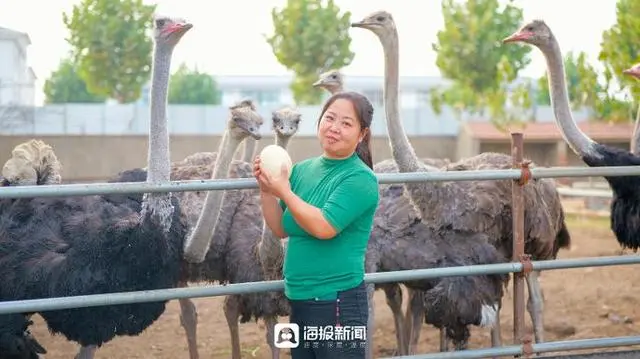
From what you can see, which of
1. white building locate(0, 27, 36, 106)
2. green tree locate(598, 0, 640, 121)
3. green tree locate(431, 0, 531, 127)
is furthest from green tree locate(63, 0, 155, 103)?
green tree locate(598, 0, 640, 121)

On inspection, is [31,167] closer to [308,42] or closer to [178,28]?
[178,28]

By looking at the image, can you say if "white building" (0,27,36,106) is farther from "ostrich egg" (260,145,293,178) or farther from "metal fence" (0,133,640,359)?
"ostrich egg" (260,145,293,178)

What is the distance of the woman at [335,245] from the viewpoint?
8.54 feet

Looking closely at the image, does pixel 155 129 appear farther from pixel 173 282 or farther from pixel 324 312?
pixel 324 312

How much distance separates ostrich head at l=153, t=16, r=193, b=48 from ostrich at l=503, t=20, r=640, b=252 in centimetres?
189

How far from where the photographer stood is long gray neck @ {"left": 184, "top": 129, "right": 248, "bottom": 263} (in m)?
4.54

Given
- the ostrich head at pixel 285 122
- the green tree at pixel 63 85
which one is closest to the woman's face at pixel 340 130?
the ostrich head at pixel 285 122

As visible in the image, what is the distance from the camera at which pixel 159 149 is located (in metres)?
4.22

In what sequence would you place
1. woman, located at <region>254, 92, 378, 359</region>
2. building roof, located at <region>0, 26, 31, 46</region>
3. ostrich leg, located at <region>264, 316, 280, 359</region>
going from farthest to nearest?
building roof, located at <region>0, 26, 31, 46</region> < ostrich leg, located at <region>264, 316, 280, 359</region> < woman, located at <region>254, 92, 378, 359</region>

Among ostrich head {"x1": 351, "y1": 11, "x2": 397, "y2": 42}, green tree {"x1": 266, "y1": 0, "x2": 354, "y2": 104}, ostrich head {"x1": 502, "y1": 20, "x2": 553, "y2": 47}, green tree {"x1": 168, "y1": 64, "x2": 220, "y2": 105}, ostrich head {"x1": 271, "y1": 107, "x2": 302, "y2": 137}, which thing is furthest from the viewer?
green tree {"x1": 168, "y1": 64, "x2": 220, "y2": 105}

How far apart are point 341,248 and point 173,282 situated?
193 cm

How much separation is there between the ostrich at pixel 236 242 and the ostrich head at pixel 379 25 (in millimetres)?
764

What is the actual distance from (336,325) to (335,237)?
238 millimetres

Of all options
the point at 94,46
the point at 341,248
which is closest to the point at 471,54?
the point at 94,46
